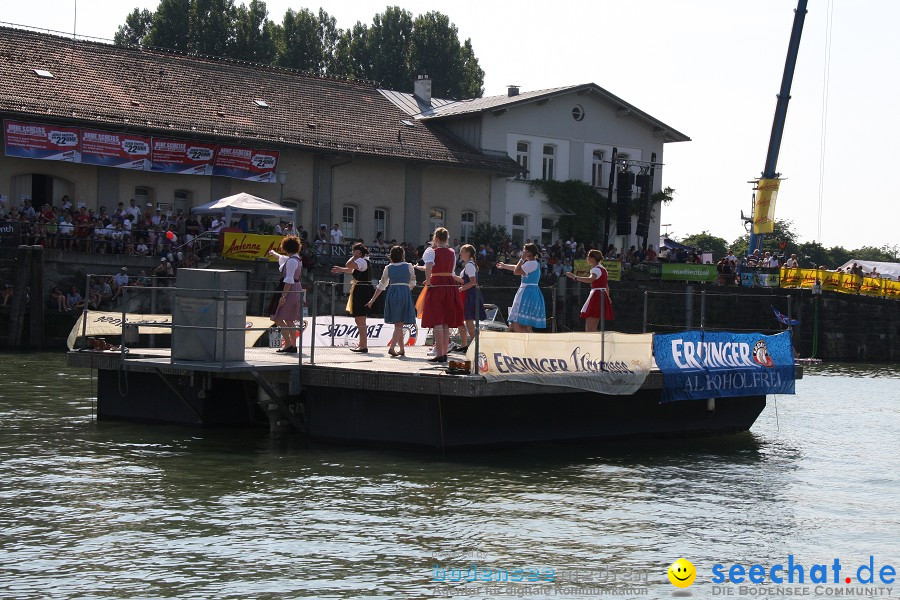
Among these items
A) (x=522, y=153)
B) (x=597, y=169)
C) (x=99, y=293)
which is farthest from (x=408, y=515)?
(x=597, y=169)

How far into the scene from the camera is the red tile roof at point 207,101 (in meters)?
40.3

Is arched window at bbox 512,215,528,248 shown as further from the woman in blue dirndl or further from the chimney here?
the woman in blue dirndl

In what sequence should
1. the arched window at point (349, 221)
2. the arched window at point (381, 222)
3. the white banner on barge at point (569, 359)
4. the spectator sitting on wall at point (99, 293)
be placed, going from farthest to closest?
1. the arched window at point (381, 222)
2. the arched window at point (349, 221)
3. the spectator sitting on wall at point (99, 293)
4. the white banner on barge at point (569, 359)

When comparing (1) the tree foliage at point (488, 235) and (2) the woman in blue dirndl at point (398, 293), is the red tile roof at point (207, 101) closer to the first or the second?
(1) the tree foliage at point (488, 235)

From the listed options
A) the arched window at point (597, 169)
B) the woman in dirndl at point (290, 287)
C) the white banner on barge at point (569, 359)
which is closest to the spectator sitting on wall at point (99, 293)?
the woman in dirndl at point (290, 287)

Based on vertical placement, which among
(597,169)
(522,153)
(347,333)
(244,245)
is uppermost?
(522,153)

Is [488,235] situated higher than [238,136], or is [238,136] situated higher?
[238,136]

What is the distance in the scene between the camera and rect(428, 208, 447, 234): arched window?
50.2 m

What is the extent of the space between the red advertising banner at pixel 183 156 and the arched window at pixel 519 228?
1444 centimetres

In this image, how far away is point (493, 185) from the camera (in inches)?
2050

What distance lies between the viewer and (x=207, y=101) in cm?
4494

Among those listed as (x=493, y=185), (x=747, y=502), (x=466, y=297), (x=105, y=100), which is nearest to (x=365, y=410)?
(x=466, y=297)

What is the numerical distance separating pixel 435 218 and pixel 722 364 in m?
33.3

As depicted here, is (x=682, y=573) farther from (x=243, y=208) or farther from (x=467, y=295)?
(x=243, y=208)
